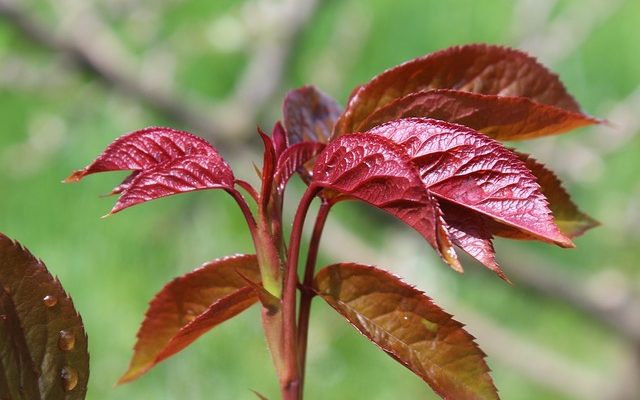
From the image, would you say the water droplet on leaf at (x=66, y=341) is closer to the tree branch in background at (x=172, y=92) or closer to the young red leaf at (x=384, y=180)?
the young red leaf at (x=384, y=180)

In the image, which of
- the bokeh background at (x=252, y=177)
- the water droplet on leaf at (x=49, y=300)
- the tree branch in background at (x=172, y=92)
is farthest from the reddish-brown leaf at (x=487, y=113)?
the tree branch in background at (x=172, y=92)

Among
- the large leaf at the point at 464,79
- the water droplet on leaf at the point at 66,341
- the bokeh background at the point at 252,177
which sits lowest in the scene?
the water droplet on leaf at the point at 66,341

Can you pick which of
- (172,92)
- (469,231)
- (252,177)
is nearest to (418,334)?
(469,231)

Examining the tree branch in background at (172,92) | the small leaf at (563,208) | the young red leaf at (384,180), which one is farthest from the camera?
the tree branch in background at (172,92)

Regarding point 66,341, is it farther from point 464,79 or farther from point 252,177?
point 252,177

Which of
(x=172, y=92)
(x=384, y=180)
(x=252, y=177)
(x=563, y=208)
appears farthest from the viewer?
(x=252, y=177)

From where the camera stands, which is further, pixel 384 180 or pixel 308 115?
pixel 308 115
